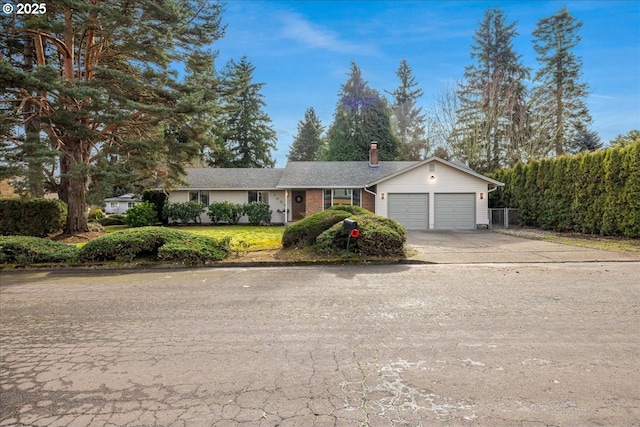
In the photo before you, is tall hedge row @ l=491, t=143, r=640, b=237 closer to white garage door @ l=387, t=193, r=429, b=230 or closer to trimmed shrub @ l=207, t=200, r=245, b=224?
white garage door @ l=387, t=193, r=429, b=230

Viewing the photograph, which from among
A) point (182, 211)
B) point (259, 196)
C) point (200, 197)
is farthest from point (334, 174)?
point (182, 211)

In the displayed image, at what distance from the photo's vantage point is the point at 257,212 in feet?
71.5

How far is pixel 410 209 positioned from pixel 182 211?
14.3 metres

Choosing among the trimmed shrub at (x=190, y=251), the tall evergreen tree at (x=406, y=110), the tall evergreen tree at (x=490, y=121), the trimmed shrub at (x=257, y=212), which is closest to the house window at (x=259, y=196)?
the trimmed shrub at (x=257, y=212)

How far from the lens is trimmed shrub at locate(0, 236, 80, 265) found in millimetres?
8531

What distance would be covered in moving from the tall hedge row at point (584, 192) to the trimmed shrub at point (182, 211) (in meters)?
19.6

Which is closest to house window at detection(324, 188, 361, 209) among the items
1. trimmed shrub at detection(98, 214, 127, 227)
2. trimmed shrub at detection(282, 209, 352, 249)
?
trimmed shrub at detection(282, 209, 352, 249)

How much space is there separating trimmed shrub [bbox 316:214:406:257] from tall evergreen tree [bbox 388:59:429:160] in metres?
31.2

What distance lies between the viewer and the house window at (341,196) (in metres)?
21.3

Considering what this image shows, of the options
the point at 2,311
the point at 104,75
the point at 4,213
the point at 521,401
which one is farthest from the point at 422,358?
the point at 4,213

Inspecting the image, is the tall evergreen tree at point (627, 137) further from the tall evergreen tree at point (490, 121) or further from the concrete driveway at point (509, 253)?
the concrete driveway at point (509, 253)

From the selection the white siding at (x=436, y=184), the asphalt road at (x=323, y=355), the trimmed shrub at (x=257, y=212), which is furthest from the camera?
the trimmed shrub at (x=257, y=212)

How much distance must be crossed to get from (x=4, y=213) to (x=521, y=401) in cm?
1904

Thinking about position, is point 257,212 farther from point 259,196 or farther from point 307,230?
point 307,230
